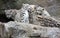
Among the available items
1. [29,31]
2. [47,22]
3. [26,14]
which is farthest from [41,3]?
[29,31]

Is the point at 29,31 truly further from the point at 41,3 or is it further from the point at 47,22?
the point at 41,3

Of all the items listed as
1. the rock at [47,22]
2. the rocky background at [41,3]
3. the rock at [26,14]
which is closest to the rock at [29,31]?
the rock at [47,22]

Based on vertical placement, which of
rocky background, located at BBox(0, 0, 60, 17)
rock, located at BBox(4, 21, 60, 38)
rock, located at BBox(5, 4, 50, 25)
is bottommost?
rock, located at BBox(4, 21, 60, 38)

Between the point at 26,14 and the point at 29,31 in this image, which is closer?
the point at 29,31

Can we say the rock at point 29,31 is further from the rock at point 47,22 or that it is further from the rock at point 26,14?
the rock at point 26,14

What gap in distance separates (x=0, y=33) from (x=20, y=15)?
93 cm

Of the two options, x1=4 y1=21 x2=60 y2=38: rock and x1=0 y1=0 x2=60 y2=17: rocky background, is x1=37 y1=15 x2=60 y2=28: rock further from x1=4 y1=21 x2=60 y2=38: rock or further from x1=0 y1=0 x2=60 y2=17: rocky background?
x1=0 y1=0 x2=60 y2=17: rocky background

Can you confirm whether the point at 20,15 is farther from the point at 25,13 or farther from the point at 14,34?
the point at 14,34

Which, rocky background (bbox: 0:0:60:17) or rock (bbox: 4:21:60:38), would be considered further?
rocky background (bbox: 0:0:60:17)

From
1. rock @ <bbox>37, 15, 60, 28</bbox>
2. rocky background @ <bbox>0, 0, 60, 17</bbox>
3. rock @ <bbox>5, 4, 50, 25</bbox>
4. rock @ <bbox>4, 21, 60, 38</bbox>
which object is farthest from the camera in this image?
rocky background @ <bbox>0, 0, 60, 17</bbox>

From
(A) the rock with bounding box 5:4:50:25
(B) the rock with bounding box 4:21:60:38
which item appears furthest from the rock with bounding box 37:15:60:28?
(B) the rock with bounding box 4:21:60:38

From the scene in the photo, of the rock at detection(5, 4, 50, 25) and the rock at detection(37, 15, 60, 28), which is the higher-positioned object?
the rock at detection(5, 4, 50, 25)

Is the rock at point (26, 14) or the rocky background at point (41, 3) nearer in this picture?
the rock at point (26, 14)

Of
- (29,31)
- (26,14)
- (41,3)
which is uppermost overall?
(41,3)
